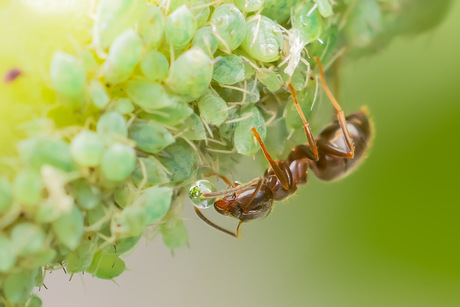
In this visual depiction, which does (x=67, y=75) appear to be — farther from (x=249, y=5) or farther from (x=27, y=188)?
(x=249, y=5)

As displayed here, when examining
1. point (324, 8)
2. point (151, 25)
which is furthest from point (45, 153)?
point (324, 8)

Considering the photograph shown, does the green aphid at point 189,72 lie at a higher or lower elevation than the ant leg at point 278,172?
higher

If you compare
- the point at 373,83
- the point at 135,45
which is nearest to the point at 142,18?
the point at 135,45

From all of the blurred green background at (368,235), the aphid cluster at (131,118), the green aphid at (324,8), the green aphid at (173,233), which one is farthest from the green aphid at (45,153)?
the blurred green background at (368,235)

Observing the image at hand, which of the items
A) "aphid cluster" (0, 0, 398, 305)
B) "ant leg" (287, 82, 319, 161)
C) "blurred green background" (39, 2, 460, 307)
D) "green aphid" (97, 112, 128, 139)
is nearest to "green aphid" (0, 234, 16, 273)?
"aphid cluster" (0, 0, 398, 305)

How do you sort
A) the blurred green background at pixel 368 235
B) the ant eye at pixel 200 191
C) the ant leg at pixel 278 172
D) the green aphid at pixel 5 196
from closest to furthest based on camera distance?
1. the green aphid at pixel 5 196
2. the ant eye at pixel 200 191
3. the ant leg at pixel 278 172
4. the blurred green background at pixel 368 235

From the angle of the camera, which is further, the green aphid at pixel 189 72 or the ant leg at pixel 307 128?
the ant leg at pixel 307 128

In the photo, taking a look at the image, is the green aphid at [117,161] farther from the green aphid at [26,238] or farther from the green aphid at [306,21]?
the green aphid at [306,21]

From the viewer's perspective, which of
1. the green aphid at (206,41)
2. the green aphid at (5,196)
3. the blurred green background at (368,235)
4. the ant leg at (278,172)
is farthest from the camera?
the blurred green background at (368,235)

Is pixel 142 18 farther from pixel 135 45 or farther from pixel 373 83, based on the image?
pixel 373 83

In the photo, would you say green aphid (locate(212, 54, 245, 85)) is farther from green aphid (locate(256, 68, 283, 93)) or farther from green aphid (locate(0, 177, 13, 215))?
green aphid (locate(0, 177, 13, 215))
